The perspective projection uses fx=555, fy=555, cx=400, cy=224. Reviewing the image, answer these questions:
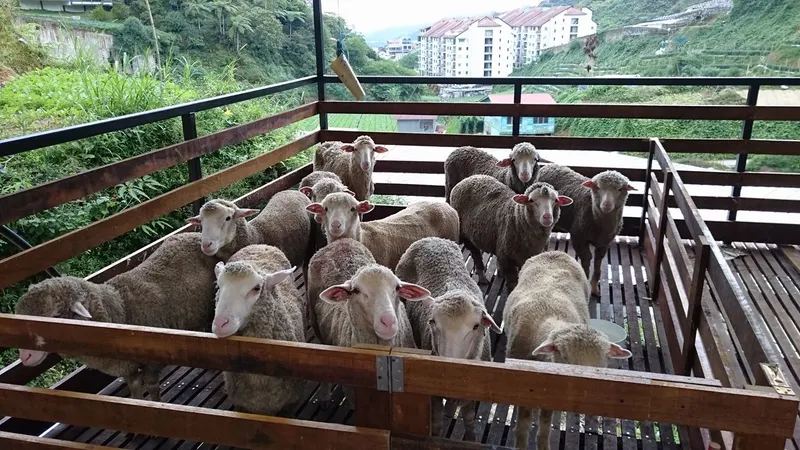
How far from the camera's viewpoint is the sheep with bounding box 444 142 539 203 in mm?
5629

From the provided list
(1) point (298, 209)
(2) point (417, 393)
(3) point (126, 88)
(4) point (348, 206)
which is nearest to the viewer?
(2) point (417, 393)

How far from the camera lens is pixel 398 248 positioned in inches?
190

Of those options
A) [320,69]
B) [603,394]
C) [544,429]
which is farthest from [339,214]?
[320,69]

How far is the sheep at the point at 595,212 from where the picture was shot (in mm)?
4938

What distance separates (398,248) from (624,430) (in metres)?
2.27

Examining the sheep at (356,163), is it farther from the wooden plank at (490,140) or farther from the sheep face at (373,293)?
the sheep face at (373,293)

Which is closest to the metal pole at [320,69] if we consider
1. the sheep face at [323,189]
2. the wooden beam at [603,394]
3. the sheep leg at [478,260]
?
the sheep face at [323,189]

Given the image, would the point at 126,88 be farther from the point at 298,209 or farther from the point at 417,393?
the point at 417,393

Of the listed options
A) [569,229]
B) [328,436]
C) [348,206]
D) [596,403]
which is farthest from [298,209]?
[596,403]

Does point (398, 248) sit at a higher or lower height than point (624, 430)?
higher

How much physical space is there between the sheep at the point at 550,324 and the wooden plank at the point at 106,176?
9.50ft

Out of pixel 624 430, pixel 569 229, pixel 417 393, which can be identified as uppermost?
pixel 417 393

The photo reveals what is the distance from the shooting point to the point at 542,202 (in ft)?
15.2

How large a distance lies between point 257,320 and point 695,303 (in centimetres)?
254
